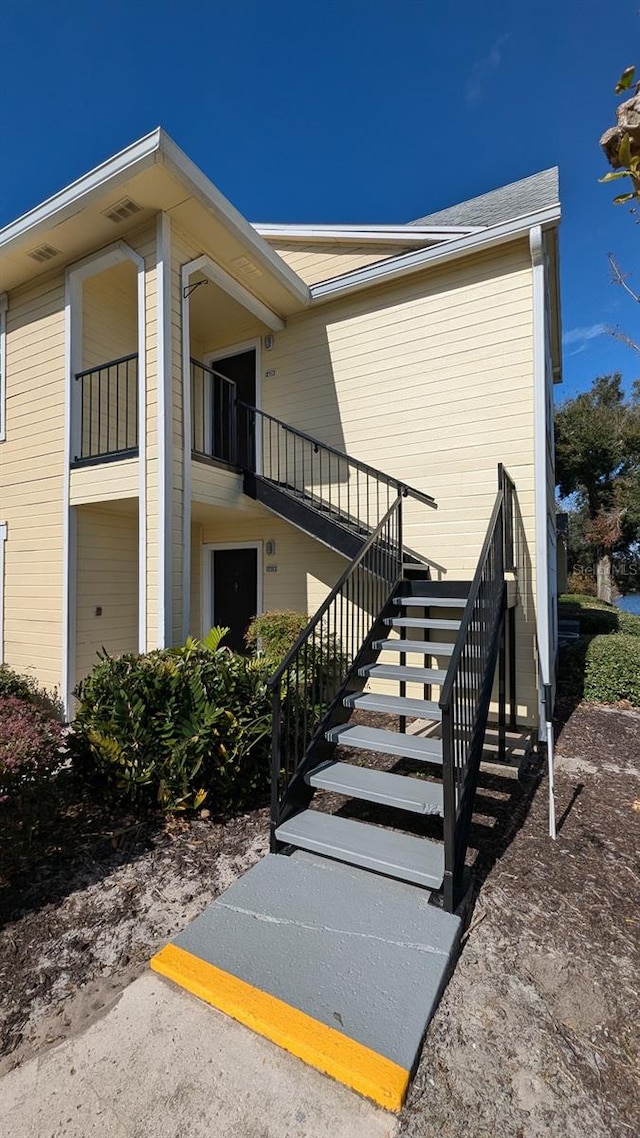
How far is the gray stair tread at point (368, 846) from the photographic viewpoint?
2.69 meters

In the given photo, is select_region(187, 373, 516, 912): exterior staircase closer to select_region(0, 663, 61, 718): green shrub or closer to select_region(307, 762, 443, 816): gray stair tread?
select_region(307, 762, 443, 816): gray stair tread

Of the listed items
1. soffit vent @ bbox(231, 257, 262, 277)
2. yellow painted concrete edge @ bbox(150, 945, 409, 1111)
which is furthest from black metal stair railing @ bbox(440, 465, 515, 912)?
soffit vent @ bbox(231, 257, 262, 277)

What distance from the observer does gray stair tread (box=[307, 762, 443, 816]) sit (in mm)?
2943

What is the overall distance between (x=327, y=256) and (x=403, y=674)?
7053mm

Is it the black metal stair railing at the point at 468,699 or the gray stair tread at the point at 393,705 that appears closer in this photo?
the black metal stair railing at the point at 468,699

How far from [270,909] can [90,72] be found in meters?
9.06

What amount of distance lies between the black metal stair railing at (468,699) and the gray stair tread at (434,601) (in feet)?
1.27

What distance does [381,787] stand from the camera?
317cm

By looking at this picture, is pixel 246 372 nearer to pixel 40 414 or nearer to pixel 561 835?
pixel 40 414

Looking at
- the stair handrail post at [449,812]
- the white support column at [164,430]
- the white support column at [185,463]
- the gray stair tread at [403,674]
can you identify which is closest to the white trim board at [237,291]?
the white support column at [185,463]

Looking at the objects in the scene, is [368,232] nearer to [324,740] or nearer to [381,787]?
[324,740]

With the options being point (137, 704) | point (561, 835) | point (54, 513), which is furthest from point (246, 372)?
point (561, 835)

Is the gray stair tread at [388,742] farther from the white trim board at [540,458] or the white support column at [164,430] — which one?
the white trim board at [540,458]

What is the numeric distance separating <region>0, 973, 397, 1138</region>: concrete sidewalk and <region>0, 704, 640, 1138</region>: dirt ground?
162mm
